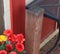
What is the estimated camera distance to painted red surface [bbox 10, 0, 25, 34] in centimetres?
187

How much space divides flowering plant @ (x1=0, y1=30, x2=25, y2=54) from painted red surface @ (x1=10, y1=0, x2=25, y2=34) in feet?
0.83

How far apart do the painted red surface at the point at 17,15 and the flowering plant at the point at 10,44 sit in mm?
254

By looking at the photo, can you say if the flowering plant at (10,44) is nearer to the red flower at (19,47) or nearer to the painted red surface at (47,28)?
the red flower at (19,47)

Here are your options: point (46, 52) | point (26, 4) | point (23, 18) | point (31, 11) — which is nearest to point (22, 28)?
point (23, 18)

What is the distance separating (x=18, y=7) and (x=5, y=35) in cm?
34

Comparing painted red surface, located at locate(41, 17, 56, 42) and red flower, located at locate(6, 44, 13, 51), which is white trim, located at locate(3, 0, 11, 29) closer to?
red flower, located at locate(6, 44, 13, 51)

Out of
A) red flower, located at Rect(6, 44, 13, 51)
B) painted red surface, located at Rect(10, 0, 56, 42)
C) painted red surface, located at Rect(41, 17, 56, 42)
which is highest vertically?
painted red surface, located at Rect(10, 0, 56, 42)

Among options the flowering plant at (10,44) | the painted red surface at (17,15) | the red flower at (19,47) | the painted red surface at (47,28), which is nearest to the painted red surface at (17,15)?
the painted red surface at (17,15)

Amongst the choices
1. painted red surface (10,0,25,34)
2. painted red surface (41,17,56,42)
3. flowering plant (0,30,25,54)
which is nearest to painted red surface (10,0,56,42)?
painted red surface (10,0,25,34)

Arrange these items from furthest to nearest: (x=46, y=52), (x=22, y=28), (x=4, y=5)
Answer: (x=46, y=52) < (x=22, y=28) < (x=4, y=5)

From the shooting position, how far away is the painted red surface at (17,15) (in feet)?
6.13

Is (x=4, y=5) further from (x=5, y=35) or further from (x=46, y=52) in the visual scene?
(x=46, y=52)

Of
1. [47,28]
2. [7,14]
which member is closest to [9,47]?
[7,14]

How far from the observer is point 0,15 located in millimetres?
1882
